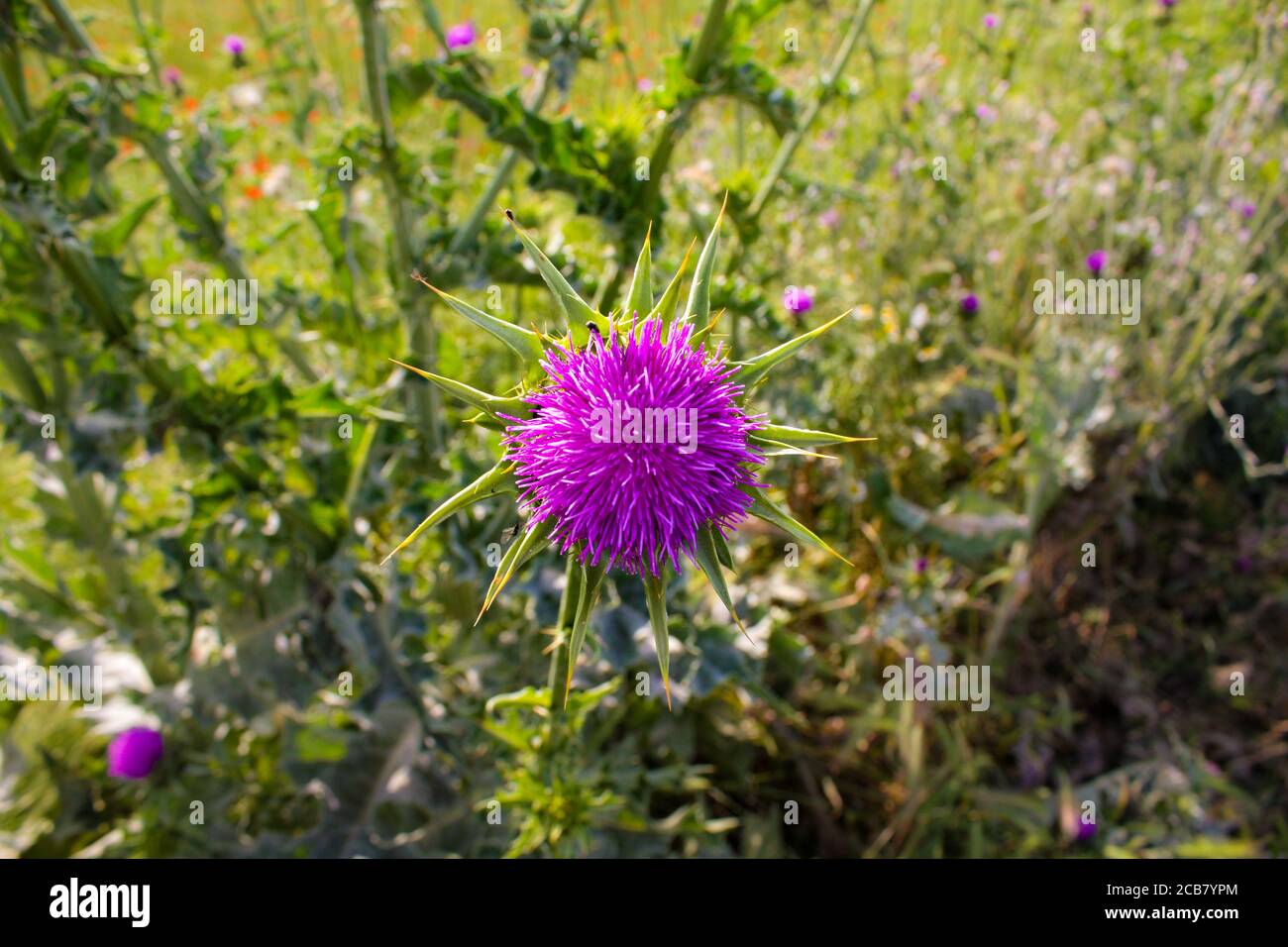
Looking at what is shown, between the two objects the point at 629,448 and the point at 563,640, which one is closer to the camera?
the point at 629,448

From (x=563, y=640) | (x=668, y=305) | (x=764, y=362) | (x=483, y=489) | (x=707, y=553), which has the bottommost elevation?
(x=563, y=640)

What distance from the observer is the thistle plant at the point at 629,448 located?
5.82 feet

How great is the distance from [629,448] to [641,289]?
0.41m

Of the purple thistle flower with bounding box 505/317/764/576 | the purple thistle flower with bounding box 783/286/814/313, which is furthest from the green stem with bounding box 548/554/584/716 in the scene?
the purple thistle flower with bounding box 783/286/814/313

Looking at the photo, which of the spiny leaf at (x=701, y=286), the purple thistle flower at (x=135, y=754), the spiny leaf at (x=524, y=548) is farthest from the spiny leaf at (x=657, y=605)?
the purple thistle flower at (x=135, y=754)

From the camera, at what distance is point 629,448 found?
1.82 meters

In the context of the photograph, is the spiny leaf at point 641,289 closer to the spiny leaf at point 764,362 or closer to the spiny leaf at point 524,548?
the spiny leaf at point 764,362

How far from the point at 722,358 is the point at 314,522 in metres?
1.70

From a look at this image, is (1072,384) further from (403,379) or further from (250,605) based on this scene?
(250,605)

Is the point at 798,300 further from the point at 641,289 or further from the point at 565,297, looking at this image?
the point at 565,297

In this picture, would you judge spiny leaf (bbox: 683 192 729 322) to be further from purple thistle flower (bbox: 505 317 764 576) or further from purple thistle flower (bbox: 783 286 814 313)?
purple thistle flower (bbox: 783 286 814 313)

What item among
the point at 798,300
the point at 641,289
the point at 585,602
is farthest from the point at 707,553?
the point at 798,300

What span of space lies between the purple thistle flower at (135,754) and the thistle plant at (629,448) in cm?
210

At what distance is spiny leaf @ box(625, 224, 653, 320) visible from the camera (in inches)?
74.2
